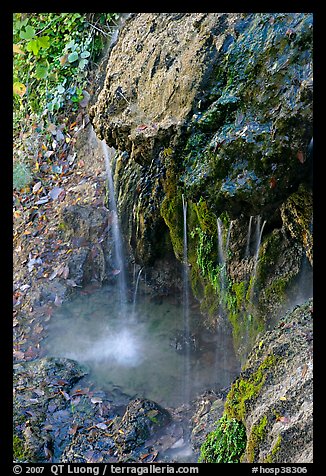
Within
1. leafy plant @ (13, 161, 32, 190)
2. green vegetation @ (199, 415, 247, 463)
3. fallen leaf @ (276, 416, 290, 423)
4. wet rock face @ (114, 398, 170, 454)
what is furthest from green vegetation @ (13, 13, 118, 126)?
fallen leaf @ (276, 416, 290, 423)

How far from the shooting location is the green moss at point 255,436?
3307 mm

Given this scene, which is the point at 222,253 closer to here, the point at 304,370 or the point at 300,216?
the point at 300,216

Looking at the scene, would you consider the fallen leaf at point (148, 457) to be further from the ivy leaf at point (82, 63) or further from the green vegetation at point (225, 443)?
the ivy leaf at point (82, 63)

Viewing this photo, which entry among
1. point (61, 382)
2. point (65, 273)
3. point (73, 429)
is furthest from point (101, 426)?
point (65, 273)

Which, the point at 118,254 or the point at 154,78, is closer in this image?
the point at 154,78

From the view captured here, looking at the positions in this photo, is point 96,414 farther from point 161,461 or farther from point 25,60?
point 25,60

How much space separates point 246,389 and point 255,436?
46 centimetres

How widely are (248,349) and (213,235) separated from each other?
1.33 metres

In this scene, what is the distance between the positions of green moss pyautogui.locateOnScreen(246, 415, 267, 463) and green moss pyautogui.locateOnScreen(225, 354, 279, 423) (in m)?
0.25

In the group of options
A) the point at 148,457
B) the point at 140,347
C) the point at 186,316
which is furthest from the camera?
the point at 186,316

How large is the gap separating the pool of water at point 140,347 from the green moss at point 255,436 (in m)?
1.76

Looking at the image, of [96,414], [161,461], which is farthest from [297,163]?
[96,414]

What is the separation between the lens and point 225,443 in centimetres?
367

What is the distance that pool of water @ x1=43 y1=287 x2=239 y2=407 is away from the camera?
17.3 ft
